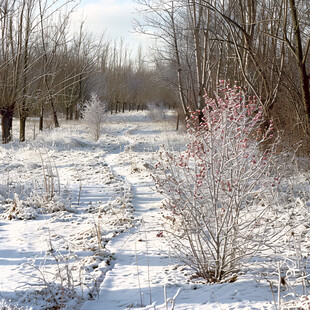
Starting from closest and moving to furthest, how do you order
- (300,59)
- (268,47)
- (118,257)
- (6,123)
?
(118,257), (300,59), (268,47), (6,123)

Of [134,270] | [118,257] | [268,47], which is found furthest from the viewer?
[268,47]

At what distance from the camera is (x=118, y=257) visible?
343cm

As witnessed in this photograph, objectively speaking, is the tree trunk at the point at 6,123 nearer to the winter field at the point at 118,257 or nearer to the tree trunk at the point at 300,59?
the winter field at the point at 118,257

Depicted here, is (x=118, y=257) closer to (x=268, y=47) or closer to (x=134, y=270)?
(x=134, y=270)

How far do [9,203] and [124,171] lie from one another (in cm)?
311

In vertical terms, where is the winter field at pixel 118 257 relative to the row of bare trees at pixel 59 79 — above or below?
below

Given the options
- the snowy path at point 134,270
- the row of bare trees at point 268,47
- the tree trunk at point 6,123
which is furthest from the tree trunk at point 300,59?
the tree trunk at point 6,123

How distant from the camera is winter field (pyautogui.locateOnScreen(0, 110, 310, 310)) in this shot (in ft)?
8.09

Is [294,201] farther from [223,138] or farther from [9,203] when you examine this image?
[9,203]

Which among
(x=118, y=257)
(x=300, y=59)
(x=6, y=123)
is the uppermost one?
(x=300, y=59)

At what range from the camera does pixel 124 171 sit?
792 cm

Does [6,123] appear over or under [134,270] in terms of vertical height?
over

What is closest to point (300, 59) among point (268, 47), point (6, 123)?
point (268, 47)

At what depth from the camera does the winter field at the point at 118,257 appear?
2465 millimetres
